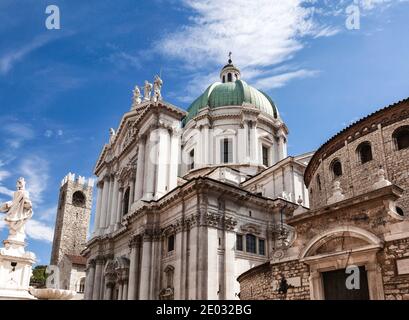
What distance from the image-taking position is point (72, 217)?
7938 centimetres

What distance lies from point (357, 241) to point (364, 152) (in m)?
9.81

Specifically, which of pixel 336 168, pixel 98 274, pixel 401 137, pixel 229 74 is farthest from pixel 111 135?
pixel 401 137

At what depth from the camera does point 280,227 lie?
31.1 metres

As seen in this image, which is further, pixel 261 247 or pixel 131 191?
pixel 131 191

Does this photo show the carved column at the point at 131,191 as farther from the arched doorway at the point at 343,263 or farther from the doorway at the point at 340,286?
the doorway at the point at 340,286

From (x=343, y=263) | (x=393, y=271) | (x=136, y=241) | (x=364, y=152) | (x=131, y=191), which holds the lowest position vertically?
(x=393, y=271)

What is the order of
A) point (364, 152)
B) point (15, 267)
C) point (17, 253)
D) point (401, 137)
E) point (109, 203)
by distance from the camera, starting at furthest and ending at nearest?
point (109, 203)
point (364, 152)
point (401, 137)
point (17, 253)
point (15, 267)

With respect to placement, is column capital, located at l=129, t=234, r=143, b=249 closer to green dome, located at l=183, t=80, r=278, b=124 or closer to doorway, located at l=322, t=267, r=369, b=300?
doorway, located at l=322, t=267, r=369, b=300

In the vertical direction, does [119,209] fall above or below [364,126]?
above

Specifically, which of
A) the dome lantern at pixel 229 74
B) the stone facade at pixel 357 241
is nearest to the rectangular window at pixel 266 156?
the dome lantern at pixel 229 74

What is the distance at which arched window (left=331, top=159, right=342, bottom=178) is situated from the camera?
22.5 metres

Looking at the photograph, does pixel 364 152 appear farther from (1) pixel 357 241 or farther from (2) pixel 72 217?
(2) pixel 72 217

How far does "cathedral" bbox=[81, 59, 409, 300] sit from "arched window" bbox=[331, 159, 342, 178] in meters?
0.06

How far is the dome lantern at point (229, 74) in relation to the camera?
2160 inches
